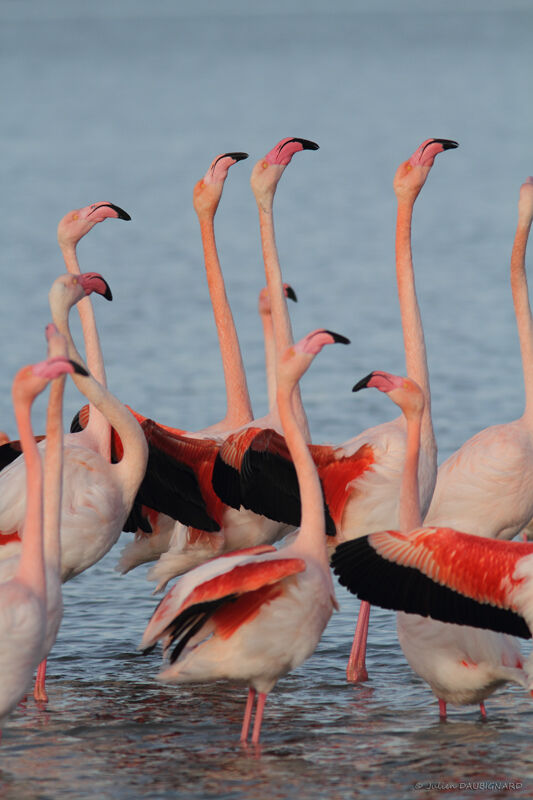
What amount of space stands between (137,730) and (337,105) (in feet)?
193

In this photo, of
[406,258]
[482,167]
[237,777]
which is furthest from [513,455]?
[482,167]

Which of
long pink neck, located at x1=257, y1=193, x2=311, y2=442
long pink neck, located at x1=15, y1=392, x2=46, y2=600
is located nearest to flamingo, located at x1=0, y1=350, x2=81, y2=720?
long pink neck, located at x1=15, y1=392, x2=46, y2=600

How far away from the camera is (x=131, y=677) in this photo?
8.07 metres

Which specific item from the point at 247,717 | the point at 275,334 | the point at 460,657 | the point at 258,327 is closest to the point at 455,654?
the point at 460,657

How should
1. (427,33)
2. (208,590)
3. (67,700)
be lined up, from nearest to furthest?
(208,590)
(67,700)
(427,33)

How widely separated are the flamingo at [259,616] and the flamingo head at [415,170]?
7.90 feet

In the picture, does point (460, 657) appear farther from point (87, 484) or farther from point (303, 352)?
point (87, 484)

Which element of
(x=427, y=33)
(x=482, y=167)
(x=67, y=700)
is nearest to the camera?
(x=67, y=700)

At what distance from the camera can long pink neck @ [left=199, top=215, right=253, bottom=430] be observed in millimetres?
8992

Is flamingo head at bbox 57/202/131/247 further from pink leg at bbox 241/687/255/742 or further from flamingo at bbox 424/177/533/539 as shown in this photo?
pink leg at bbox 241/687/255/742

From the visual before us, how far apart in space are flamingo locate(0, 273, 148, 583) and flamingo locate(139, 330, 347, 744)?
1.14 meters

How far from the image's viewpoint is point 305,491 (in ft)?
22.2

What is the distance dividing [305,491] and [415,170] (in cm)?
269

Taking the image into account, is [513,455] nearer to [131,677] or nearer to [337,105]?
[131,677]
